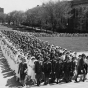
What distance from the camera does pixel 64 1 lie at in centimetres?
6438

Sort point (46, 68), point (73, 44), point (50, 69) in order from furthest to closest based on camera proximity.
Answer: point (73, 44) → point (50, 69) → point (46, 68)

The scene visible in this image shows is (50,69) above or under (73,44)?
above

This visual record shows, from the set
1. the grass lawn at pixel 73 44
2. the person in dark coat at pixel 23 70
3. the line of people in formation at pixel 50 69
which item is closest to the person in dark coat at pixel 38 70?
the line of people in formation at pixel 50 69

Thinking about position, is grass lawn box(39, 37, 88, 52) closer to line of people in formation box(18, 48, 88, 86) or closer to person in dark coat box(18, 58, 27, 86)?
line of people in formation box(18, 48, 88, 86)

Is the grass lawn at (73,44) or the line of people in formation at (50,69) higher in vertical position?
the line of people in formation at (50,69)

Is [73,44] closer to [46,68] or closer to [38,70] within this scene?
[46,68]

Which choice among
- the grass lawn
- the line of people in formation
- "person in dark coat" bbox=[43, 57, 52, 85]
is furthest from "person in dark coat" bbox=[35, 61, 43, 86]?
the grass lawn

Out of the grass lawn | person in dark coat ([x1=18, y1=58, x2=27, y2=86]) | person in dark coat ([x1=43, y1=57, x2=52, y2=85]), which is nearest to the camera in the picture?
person in dark coat ([x1=18, y1=58, x2=27, y2=86])

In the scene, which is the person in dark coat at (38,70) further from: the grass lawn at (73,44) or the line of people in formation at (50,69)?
the grass lawn at (73,44)

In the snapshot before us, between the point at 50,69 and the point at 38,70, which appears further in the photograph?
the point at 50,69

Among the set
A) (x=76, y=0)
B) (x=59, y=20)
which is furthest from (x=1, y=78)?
(x=76, y=0)

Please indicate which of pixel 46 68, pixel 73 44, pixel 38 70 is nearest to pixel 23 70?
pixel 38 70

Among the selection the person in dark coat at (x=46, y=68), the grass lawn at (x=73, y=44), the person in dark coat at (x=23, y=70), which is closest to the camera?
the person in dark coat at (x=23, y=70)

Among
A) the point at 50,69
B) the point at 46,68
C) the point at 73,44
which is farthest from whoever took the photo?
the point at 73,44
